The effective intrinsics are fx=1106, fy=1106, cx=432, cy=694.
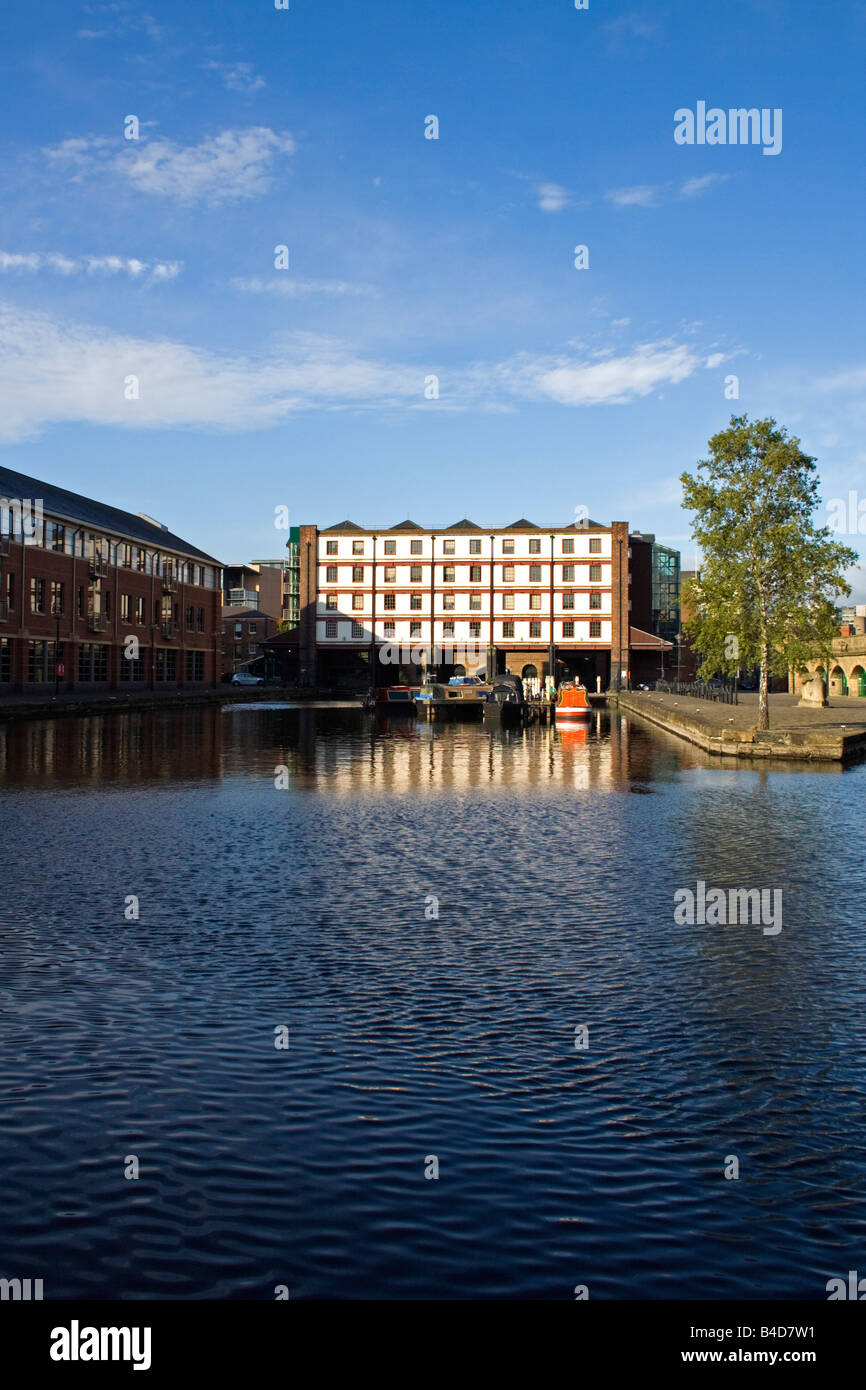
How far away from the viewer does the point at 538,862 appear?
46.6 feet

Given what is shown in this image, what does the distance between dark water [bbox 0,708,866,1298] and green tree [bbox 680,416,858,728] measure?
21.0m

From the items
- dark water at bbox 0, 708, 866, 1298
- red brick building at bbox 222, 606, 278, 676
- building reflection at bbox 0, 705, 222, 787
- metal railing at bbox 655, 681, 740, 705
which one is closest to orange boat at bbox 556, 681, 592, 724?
metal railing at bbox 655, 681, 740, 705

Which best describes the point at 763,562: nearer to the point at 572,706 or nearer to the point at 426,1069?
the point at 572,706

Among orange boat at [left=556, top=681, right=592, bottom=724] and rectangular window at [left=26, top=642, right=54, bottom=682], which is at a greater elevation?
rectangular window at [left=26, top=642, right=54, bottom=682]

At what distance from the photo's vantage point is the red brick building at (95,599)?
6134 centimetres

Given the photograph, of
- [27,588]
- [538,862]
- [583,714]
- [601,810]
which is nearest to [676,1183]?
[538,862]

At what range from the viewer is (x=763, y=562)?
1415 inches

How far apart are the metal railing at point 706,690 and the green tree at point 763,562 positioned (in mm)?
24967

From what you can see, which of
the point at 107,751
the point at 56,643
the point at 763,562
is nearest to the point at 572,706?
the point at 763,562

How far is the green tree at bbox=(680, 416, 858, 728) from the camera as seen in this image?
116 ft

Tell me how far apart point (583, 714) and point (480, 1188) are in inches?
1856

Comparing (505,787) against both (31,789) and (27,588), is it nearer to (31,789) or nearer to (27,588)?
(31,789)

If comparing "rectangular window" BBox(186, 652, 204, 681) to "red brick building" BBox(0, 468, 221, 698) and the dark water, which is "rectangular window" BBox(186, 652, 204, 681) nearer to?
"red brick building" BBox(0, 468, 221, 698)
